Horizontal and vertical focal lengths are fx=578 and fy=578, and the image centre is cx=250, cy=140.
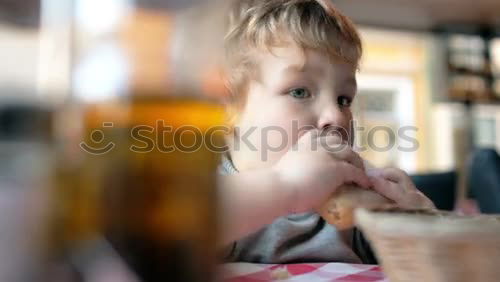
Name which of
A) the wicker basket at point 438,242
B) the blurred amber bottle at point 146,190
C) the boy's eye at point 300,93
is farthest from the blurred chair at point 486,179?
the blurred amber bottle at point 146,190

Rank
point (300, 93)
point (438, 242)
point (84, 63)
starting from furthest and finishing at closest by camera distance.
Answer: point (300, 93), point (438, 242), point (84, 63)

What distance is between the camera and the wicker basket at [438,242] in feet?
0.85

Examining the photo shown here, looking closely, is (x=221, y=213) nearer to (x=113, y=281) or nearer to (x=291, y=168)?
(x=113, y=281)

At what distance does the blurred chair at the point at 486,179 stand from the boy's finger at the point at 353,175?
2.62ft

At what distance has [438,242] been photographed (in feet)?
0.87

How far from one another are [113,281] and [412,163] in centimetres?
457

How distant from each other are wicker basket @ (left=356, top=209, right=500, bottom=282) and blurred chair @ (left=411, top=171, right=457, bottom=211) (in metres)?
0.95

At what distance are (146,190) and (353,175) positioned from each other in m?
0.31

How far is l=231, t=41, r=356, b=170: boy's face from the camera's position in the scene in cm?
61

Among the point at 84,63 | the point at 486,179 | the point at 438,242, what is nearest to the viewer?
the point at 84,63

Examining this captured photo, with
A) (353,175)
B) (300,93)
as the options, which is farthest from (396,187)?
(300,93)

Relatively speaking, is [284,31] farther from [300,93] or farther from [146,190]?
[146,190]

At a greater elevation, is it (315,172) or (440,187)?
(315,172)

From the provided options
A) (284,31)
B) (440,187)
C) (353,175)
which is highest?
(284,31)
